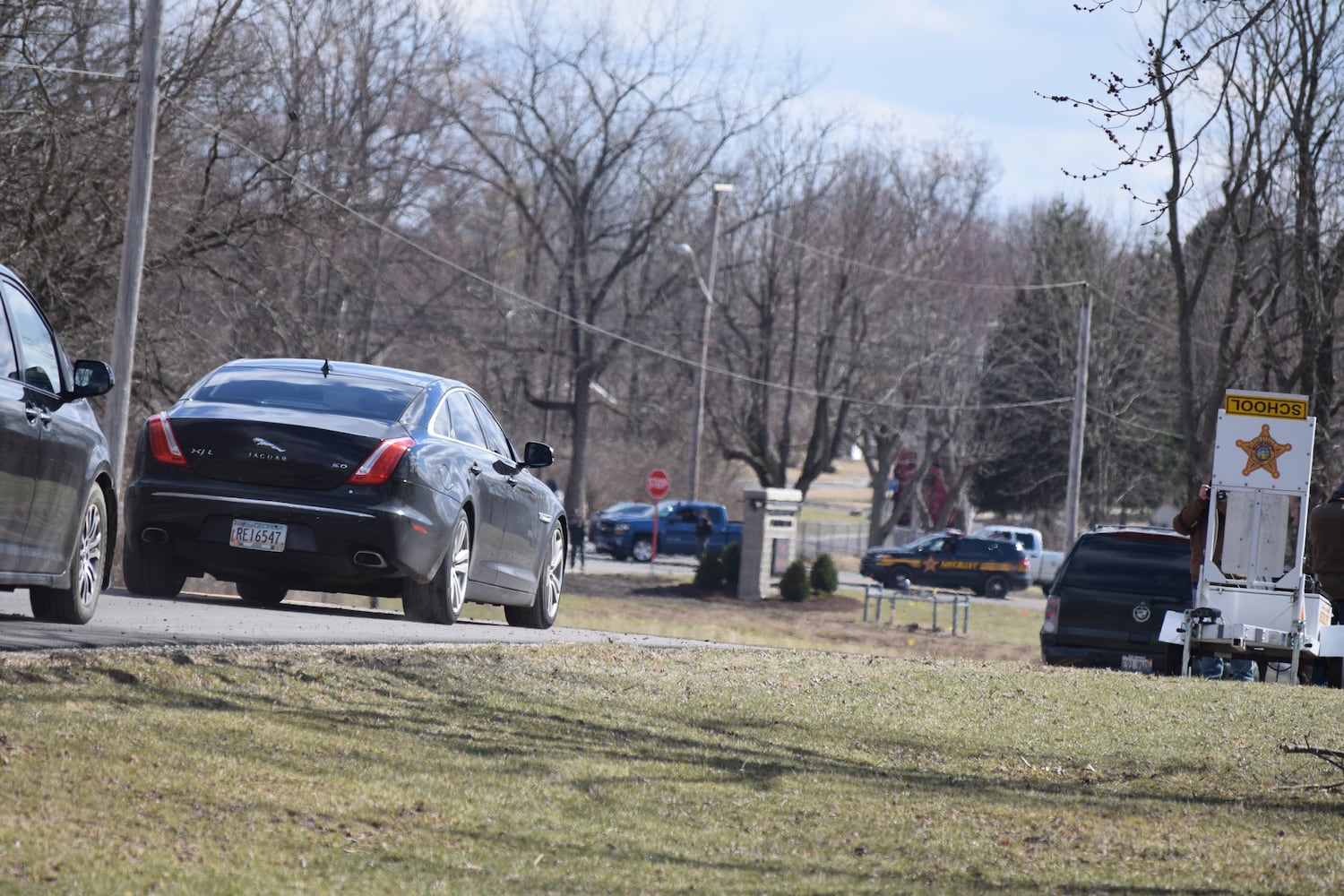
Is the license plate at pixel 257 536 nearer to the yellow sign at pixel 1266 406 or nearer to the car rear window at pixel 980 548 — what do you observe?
the yellow sign at pixel 1266 406

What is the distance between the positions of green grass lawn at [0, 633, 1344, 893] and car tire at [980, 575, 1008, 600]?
3774cm

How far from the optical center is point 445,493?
9930 millimetres

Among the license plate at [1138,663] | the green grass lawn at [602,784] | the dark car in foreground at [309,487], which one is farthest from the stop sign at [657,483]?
the green grass lawn at [602,784]

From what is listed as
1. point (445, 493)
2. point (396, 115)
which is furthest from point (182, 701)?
point (396, 115)

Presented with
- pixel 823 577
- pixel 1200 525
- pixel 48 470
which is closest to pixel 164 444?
pixel 48 470

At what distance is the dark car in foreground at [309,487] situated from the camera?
947cm

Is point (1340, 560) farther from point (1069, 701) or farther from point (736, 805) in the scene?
point (736, 805)

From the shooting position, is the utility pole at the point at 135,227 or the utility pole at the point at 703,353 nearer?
the utility pole at the point at 135,227

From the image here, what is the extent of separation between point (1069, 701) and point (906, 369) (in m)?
39.6

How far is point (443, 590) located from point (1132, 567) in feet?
22.7

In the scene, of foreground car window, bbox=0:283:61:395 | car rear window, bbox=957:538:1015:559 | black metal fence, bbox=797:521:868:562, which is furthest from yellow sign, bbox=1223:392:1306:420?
black metal fence, bbox=797:521:868:562

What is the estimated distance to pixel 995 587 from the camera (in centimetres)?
4697

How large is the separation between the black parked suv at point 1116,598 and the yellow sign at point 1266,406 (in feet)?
4.41

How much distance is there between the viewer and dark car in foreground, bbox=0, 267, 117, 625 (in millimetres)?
7727
